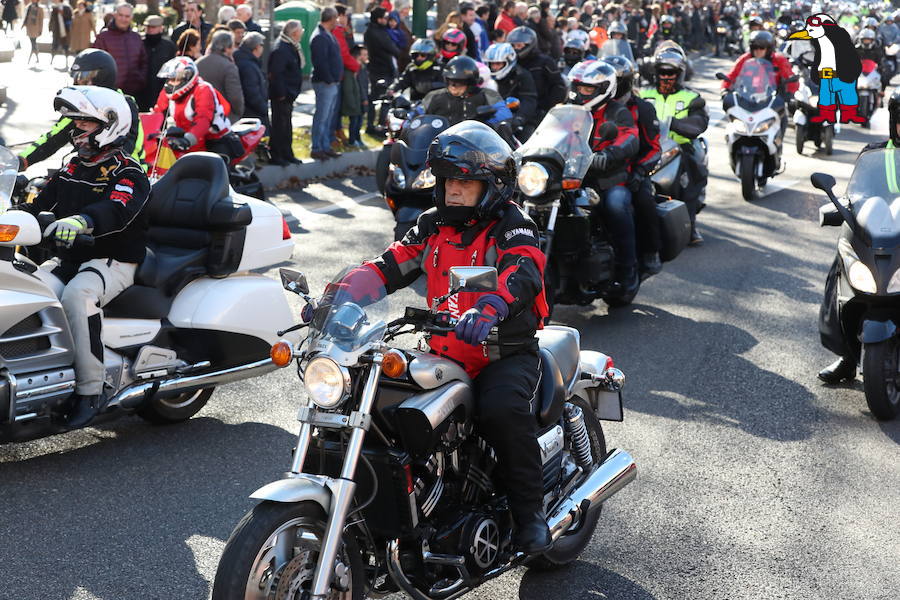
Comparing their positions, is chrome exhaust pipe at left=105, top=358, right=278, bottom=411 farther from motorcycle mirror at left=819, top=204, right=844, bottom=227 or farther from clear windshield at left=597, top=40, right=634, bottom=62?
clear windshield at left=597, top=40, right=634, bottom=62

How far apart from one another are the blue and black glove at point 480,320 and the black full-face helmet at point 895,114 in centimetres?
454

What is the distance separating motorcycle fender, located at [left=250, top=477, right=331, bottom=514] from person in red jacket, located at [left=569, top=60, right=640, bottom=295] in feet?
18.6

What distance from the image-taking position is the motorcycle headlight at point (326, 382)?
3.84 meters

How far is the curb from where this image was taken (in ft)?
47.2

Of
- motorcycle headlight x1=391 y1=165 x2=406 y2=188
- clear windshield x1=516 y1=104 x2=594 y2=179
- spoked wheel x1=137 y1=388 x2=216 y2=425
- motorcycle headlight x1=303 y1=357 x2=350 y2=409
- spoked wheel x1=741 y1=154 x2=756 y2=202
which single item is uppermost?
motorcycle headlight x1=303 y1=357 x2=350 y2=409

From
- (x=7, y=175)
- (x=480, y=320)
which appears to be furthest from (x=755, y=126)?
(x=480, y=320)

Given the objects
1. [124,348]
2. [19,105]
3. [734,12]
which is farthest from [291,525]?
[734,12]

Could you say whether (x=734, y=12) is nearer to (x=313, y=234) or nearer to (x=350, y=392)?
(x=313, y=234)

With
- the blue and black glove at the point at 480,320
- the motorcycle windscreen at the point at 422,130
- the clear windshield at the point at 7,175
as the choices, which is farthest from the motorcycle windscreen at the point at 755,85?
the blue and black glove at the point at 480,320

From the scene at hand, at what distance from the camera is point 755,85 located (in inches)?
619

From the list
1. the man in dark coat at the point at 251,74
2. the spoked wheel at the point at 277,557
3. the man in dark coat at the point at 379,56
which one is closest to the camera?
the spoked wheel at the point at 277,557

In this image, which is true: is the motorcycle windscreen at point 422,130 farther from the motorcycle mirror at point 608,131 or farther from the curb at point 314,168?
the curb at point 314,168

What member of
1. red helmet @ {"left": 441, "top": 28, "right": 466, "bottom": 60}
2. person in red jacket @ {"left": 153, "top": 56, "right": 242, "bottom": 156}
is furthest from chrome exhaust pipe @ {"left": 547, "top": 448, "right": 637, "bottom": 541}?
red helmet @ {"left": 441, "top": 28, "right": 466, "bottom": 60}

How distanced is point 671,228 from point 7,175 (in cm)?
537
